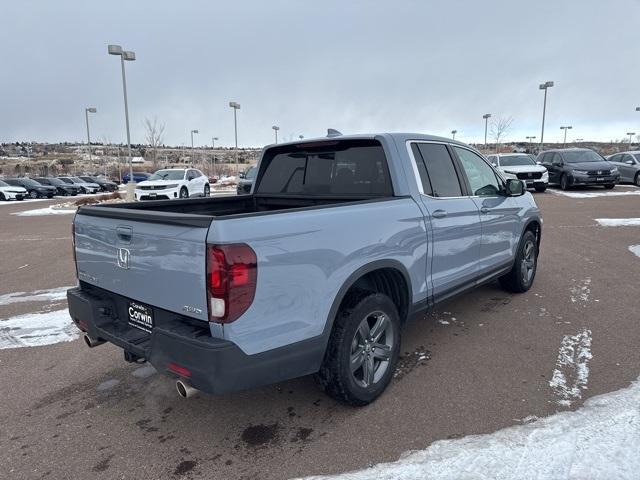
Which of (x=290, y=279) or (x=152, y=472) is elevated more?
(x=290, y=279)

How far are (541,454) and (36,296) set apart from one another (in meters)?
6.39

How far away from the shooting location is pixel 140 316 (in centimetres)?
308

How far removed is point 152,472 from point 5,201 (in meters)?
34.6

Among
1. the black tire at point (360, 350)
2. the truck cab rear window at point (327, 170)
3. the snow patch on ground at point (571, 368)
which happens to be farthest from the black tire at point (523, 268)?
the black tire at point (360, 350)

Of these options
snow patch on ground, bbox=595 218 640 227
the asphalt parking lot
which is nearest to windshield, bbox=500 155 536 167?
snow patch on ground, bbox=595 218 640 227

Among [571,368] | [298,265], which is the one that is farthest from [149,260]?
[571,368]

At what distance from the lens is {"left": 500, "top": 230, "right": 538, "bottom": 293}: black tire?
5699mm

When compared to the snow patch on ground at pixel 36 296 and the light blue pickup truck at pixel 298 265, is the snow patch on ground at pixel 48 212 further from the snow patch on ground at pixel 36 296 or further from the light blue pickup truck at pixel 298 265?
the light blue pickup truck at pixel 298 265

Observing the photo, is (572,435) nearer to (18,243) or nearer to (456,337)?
(456,337)

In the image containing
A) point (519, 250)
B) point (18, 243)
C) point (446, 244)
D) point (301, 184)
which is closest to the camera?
point (446, 244)

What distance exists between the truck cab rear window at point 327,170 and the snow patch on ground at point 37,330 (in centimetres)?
256

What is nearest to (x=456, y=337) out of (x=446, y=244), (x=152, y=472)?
(x=446, y=244)

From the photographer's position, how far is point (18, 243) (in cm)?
1140

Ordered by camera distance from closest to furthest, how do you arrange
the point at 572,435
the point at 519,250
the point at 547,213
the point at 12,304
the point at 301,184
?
the point at 572,435 < the point at 301,184 < the point at 519,250 < the point at 12,304 < the point at 547,213
